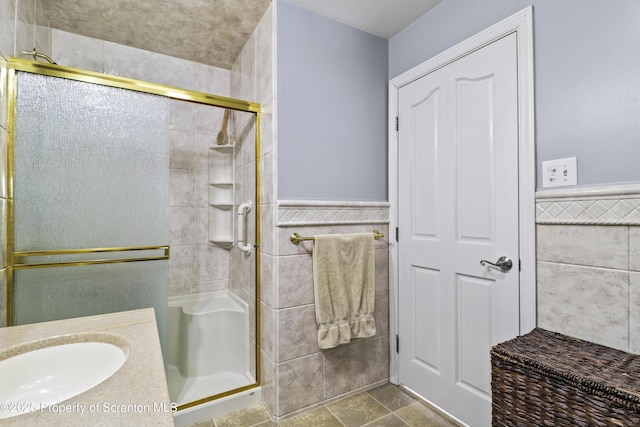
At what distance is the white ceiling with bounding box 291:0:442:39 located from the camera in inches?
65.5

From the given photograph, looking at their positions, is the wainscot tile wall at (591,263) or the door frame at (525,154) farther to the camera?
the door frame at (525,154)

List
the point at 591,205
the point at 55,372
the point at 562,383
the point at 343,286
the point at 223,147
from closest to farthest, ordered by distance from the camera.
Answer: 1. the point at 55,372
2. the point at 562,383
3. the point at 591,205
4. the point at 343,286
5. the point at 223,147

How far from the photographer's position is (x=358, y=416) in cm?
163

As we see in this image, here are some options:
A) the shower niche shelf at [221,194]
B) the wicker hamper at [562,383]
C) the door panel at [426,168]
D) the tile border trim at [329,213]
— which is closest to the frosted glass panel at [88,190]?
the tile border trim at [329,213]

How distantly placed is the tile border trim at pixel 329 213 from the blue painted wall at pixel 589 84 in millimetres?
895

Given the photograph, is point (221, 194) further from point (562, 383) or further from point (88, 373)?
point (562, 383)

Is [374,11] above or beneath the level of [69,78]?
above

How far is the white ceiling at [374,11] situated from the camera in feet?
5.46

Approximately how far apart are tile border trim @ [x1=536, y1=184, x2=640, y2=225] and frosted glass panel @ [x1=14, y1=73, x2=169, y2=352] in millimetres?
1729

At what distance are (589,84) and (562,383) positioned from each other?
1.07 m

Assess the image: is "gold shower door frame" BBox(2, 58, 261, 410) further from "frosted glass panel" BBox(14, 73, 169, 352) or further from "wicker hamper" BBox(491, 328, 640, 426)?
"wicker hamper" BBox(491, 328, 640, 426)

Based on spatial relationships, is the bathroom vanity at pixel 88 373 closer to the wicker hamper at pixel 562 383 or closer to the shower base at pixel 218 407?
the shower base at pixel 218 407

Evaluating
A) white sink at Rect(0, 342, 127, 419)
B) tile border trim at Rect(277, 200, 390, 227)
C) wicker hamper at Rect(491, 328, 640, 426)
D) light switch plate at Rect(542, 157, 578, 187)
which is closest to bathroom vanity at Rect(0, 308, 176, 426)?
white sink at Rect(0, 342, 127, 419)

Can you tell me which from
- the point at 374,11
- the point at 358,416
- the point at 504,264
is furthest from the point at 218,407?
the point at 374,11
